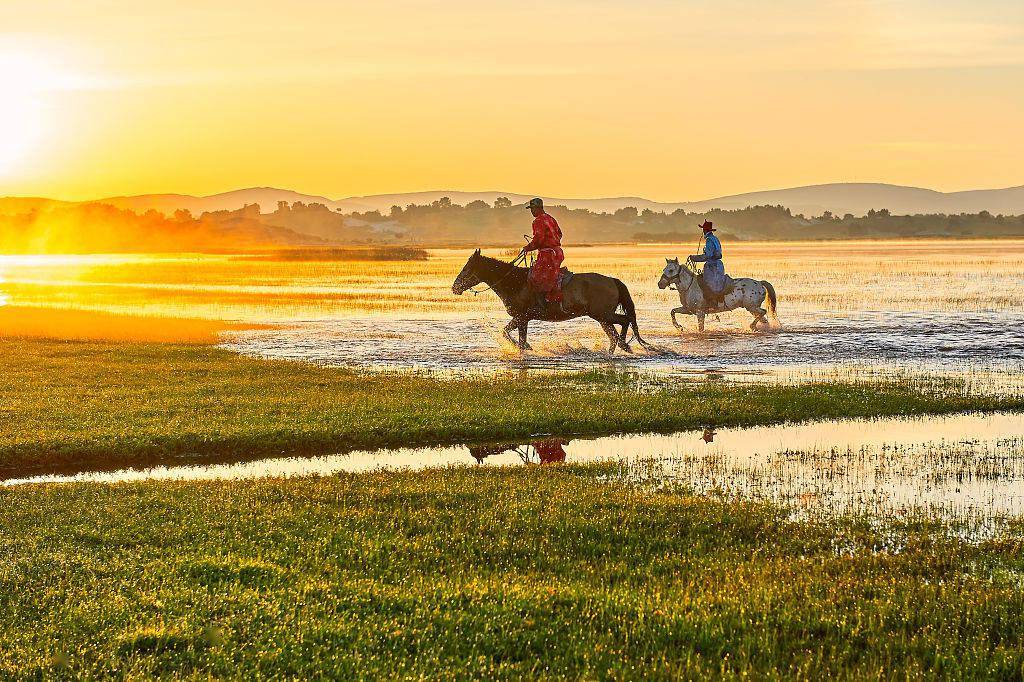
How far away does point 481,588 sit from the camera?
10539 mm

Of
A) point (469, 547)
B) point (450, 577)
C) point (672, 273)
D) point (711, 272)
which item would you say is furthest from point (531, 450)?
point (711, 272)

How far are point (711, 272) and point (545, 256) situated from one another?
8339mm

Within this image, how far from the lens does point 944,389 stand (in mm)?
24609

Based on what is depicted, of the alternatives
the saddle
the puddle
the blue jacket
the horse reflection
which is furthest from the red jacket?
the horse reflection

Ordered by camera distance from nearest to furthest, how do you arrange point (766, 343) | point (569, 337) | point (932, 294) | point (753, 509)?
point (753, 509), point (766, 343), point (569, 337), point (932, 294)

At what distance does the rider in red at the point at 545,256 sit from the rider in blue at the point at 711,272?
6646mm

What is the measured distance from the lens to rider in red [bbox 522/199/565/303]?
2852 centimetres

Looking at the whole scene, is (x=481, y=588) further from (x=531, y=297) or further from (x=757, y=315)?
(x=757, y=315)

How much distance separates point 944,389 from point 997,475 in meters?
8.85

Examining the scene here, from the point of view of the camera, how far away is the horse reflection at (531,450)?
1830 centimetres

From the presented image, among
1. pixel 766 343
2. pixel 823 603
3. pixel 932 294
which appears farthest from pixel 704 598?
pixel 932 294

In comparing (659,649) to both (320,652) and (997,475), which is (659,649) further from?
(997,475)

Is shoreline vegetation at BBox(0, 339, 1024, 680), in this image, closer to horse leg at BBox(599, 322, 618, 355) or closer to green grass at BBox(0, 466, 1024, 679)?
green grass at BBox(0, 466, 1024, 679)

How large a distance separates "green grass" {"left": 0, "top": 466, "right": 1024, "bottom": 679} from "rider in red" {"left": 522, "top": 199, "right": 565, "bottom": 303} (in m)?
14.3
